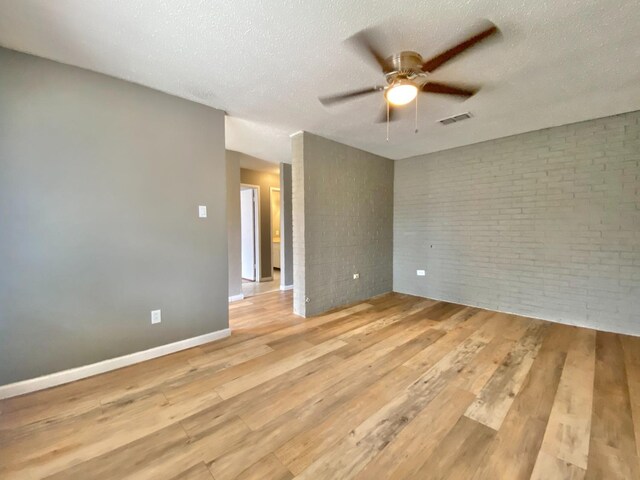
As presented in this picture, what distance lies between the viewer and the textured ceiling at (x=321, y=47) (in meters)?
1.51

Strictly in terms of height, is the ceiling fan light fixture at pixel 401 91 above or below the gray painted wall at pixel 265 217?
above

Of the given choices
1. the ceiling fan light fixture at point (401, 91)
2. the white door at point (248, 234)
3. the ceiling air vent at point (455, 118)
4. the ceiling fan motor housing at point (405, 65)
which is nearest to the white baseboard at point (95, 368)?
the ceiling fan light fixture at point (401, 91)

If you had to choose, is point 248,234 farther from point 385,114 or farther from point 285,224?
point 385,114

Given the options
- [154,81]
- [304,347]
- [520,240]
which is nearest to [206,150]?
[154,81]

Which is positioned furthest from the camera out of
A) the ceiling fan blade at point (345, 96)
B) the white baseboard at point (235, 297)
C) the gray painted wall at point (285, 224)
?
the gray painted wall at point (285, 224)

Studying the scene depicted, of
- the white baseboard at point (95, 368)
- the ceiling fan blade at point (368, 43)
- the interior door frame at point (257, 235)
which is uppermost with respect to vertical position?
the ceiling fan blade at point (368, 43)

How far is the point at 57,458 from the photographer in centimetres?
136

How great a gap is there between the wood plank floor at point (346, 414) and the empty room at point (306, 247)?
2 cm

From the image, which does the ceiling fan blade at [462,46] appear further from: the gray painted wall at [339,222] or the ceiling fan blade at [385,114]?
the gray painted wall at [339,222]

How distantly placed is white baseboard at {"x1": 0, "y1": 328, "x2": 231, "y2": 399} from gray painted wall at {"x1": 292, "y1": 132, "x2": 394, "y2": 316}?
1435mm

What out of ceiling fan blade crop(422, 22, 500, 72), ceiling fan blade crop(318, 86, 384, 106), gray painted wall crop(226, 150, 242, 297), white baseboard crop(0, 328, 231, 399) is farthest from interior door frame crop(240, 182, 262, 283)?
ceiling fan blade crop(422, 22, 500, 72)

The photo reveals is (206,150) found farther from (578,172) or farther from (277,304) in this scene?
(578,172)

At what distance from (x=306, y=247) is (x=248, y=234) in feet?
10.3

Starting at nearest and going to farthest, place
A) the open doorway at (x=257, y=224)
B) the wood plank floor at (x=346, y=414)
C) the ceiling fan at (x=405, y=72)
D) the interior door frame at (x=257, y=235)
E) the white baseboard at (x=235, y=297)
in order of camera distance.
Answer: the wood plank floor at (x=346, y=414), the ceiling fan at (x=405, y=72), the white baseboard at (x=235, y=297), the open doorway at (x=257, y=224), the interior door frame at (x=257, y=235)
